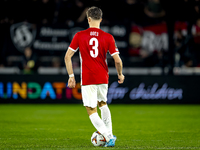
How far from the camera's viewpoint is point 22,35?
14078mm

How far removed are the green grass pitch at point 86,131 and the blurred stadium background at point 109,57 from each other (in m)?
3.20

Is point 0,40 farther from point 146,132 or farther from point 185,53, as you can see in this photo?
point 146,132

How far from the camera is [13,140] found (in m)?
6.38

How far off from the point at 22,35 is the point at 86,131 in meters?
7.40

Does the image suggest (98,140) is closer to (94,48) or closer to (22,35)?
(94,48)

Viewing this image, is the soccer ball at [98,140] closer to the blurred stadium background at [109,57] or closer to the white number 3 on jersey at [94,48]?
the white number 3 on jersey at [94,48]

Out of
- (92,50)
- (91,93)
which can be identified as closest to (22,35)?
(92,50)

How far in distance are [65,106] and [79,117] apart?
136 inches

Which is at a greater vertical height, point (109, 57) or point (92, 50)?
point (92, 50)

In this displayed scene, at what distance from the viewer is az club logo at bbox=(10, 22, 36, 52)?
13.9 meters

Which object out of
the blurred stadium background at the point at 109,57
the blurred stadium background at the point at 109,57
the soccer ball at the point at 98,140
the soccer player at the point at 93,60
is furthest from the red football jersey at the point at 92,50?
the blurred stadium background at the point at 109,57

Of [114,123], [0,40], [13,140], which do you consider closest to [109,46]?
[13,140]

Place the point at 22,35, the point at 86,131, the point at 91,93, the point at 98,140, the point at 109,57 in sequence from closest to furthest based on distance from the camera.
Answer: the point at 91,93, the point at 98,140, the point at 86,131, the point at 22,35, the point at 109,57

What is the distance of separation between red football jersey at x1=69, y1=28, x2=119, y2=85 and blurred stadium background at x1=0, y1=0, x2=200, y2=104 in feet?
28.0
